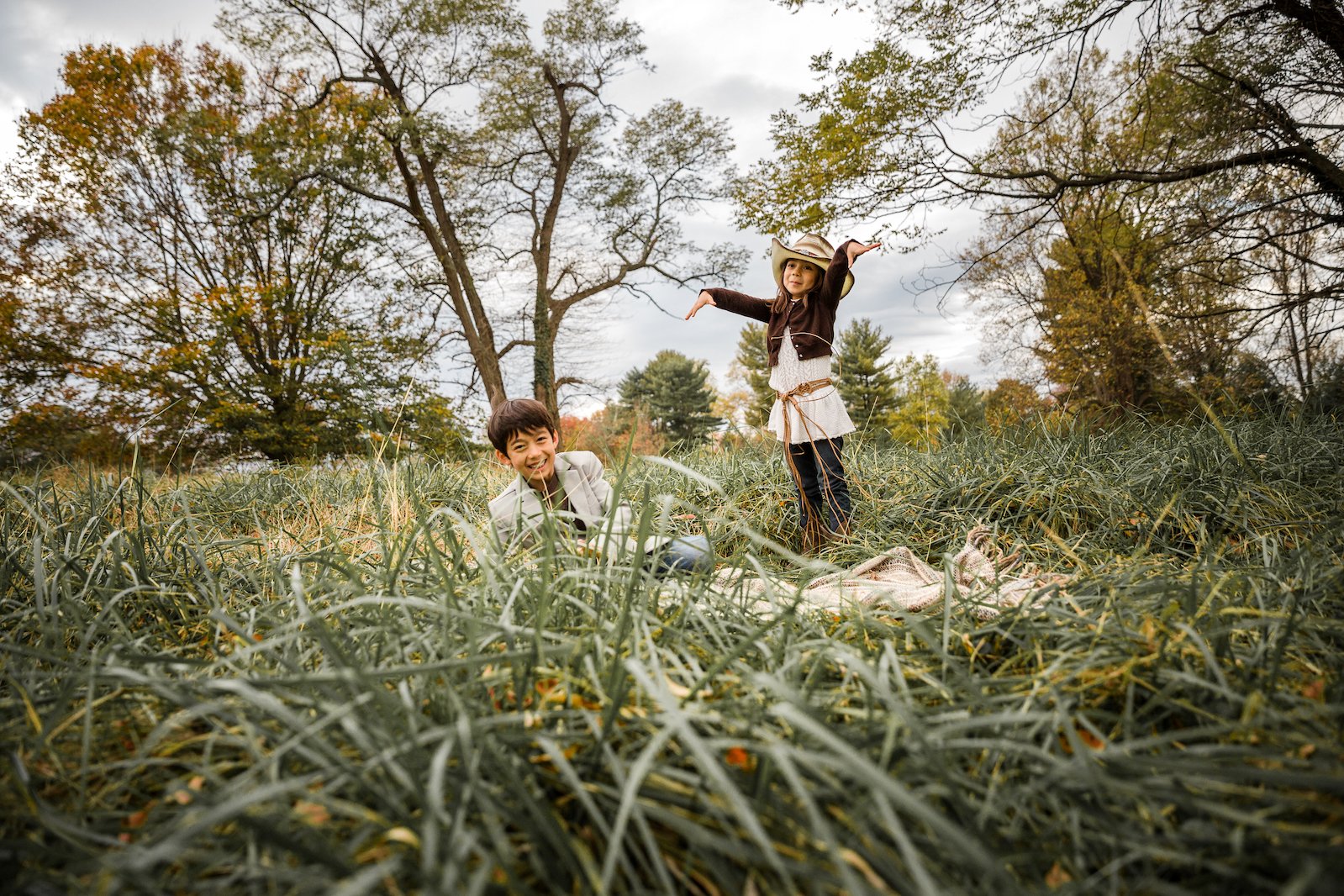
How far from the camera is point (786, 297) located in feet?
10.8

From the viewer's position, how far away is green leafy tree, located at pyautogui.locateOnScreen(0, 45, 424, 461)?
341 inches

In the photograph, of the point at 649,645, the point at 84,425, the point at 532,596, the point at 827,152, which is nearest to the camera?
Result: the point at 649,645

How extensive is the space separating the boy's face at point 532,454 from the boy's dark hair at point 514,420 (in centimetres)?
1

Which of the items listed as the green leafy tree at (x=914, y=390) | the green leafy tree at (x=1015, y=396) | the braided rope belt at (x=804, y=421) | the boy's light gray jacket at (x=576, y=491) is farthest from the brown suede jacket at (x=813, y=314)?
the green leafy tree at (x=914, y=390)

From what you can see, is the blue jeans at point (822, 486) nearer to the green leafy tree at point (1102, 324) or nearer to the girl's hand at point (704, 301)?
the girl's hand at point (704, 301)

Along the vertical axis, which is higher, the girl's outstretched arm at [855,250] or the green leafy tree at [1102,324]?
the green leafy tree at [1102,324]

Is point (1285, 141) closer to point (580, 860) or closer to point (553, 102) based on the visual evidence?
point (580, 860)

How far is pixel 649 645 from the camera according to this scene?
88 cm

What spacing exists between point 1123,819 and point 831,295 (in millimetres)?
2763

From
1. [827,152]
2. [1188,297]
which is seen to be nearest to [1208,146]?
[1188,297]

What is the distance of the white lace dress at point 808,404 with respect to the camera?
3082mm

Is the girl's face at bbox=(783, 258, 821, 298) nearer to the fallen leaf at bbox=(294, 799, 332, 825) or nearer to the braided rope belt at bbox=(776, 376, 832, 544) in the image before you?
the braided rope belt at bbox=(776, 376, 832, 544)

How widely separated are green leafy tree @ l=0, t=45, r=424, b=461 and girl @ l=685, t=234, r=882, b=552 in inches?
283

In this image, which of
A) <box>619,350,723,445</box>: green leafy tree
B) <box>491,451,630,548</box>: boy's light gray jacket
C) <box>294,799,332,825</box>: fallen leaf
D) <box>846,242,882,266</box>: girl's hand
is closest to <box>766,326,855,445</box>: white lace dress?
<box>846,242,882,266</box>: girl's hand
